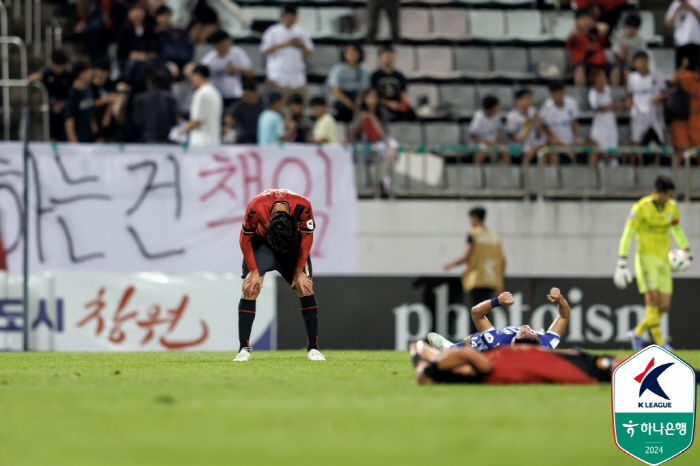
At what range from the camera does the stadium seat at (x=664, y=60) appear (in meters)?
22.6

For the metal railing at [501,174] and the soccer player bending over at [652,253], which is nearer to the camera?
the soccer player bending over at [652,253]

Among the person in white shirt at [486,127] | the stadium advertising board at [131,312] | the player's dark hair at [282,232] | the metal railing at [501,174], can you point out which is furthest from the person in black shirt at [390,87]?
the player's dark hair at [282,232]

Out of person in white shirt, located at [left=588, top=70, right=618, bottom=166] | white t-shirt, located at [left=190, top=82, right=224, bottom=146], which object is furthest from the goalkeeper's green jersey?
white t-shirt, located at [left=190, top=82, right=224, bottom=146]

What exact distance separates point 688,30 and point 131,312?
39.0ft

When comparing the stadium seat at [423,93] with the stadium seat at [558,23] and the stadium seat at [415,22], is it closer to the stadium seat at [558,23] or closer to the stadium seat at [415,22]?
the stadium seat at [415,22]

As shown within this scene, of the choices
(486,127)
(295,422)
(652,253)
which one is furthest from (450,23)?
(295,422)

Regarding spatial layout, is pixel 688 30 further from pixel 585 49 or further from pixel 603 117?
pixel 603 117

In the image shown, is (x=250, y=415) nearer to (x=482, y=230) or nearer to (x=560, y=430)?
(x=560, y=430)

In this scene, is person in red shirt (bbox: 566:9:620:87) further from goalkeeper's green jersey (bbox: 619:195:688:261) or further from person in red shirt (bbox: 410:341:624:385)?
person in red shirt (bbox: 410:341:624:385)

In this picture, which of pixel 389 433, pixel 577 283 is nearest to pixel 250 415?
pixel 389 433

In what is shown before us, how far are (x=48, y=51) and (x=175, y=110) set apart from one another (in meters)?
3.81

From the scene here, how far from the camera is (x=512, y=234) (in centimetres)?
1861

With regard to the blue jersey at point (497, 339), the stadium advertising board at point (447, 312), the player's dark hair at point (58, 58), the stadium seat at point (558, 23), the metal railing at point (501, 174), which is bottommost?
the stadium advertising board at point (447, 312)

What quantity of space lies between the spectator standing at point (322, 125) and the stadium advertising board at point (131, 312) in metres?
3.03
